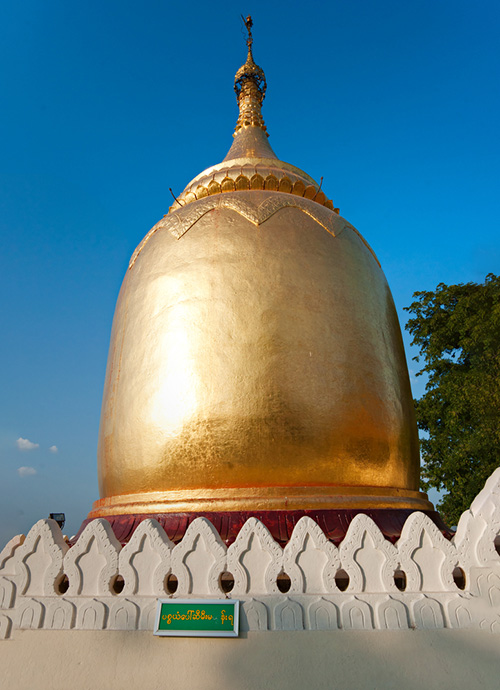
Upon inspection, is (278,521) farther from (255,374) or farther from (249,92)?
(249,92)

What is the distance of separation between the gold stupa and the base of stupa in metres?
0.07

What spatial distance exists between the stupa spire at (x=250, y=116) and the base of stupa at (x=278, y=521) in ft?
17.5

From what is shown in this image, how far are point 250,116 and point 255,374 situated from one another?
5.57 m

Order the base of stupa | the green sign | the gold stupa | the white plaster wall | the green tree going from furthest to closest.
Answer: the green tree → the gold stupa → the base of stupa → the green sign → the white plaster wall

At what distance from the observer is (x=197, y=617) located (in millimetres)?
2980

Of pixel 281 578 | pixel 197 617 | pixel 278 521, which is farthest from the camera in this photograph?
pixel 278 521

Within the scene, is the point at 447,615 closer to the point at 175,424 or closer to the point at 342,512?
the point at 342,512

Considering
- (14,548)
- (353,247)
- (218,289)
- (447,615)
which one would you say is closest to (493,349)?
(353,247)

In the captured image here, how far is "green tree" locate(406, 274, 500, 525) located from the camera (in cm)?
1119

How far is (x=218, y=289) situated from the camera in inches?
192

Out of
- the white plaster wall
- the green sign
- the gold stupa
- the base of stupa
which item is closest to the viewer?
the white plaster wall

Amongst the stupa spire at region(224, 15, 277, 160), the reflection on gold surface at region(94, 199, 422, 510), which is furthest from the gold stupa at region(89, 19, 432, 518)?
the stupa spire at region(224, 15, 277, 160)

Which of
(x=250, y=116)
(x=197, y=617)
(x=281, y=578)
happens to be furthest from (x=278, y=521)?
(x=250, y=116)

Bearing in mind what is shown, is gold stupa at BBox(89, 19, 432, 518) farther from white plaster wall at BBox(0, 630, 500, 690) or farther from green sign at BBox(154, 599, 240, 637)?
white plaster wall at BBox(0, 630, 500, 690)
